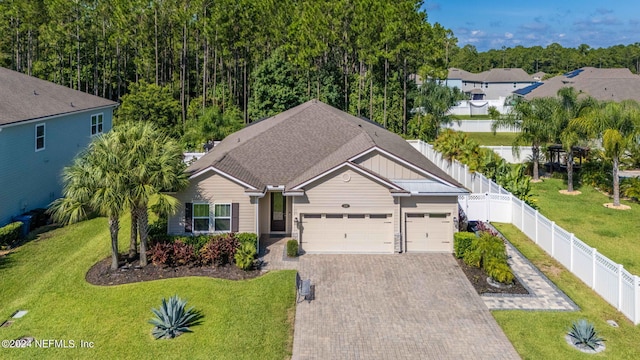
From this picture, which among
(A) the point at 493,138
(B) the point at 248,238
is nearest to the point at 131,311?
(B) the point at 248,238

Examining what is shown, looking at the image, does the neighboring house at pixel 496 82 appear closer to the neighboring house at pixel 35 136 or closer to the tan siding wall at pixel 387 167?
the neighboring house at pixel 35 136

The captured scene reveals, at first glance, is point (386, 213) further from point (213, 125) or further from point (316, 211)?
point (213, 125)

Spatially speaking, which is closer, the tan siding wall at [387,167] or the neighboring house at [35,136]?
the tan siding wall at [387,167]

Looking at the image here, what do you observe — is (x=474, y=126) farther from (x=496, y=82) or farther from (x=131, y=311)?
(x=131, y=311)

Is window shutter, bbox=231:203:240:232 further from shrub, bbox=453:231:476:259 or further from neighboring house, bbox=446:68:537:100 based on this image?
neighboring house, bbox=446:68:537:100

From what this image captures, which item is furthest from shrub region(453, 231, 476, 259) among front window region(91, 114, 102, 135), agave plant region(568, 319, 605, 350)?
front window region(91, 114, 102, 135)

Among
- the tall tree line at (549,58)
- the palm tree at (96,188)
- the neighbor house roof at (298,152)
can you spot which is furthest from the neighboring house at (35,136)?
the tall tree line at (549,58)
